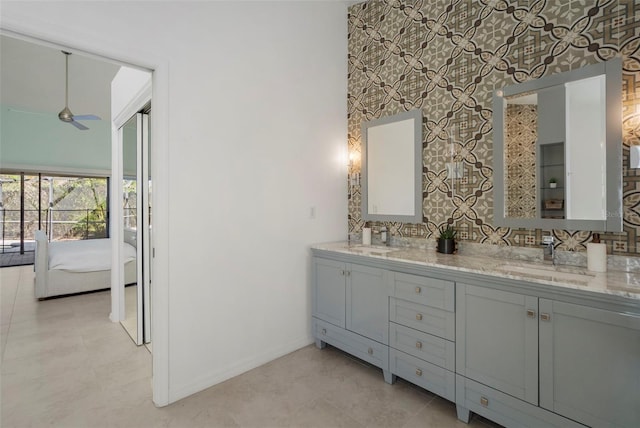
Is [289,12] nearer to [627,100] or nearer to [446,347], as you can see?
[627,100]

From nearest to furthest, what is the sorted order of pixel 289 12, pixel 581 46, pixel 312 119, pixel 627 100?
pixel 627 100, pixel 581 46, pixel 289 12, pixel 312 119

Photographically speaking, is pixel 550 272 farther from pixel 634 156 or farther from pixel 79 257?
pixel 79 257

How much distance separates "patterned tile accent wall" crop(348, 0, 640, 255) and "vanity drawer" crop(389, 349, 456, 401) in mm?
940

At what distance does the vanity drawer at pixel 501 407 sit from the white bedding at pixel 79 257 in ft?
15.6

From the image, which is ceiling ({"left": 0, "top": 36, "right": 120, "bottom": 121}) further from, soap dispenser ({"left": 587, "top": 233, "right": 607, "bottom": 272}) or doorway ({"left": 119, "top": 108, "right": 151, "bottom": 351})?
soap dispenser ({"left": 587, "top": 233, "right": 607, "bottom": 272})

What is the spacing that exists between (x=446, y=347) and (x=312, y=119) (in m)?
2.11

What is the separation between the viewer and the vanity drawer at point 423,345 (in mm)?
1918

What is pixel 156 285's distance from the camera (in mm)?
2035

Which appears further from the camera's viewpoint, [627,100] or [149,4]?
[149,4]

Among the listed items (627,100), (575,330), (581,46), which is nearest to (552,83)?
(581,46)

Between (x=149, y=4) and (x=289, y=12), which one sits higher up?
(x=289, y=12)

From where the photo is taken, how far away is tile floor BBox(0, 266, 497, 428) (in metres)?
1.87

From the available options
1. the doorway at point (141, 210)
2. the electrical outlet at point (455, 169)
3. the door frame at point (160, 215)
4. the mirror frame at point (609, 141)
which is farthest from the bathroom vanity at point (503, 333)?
the doorway at point (141, 210)

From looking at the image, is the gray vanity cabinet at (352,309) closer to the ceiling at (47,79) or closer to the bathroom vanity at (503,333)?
the bathroom vanity at (503,333)
